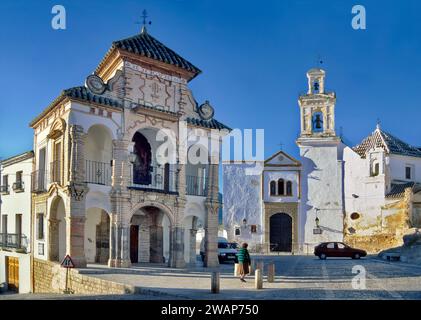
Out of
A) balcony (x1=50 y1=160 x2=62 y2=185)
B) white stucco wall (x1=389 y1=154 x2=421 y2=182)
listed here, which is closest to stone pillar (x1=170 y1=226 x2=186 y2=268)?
balcony (x1=50 y1=160 x2=62 y2=185)

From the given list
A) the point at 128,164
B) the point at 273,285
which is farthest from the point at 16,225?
the point at 273,285

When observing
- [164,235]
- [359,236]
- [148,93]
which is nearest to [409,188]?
[359,236]

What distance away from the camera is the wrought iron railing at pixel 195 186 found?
75.3 feet

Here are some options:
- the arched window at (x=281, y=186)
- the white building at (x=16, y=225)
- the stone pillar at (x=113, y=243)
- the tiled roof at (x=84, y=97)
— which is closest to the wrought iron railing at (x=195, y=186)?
the stone pillar at (x=113, y=243)

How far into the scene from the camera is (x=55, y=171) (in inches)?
820

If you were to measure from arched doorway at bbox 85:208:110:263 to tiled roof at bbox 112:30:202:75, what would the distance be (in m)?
7.09

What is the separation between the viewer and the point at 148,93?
70.3 feet

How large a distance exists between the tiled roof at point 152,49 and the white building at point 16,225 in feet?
24.6

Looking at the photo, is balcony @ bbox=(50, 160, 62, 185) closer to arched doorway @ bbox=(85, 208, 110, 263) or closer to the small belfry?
arched doorway @ bbox=(85, 208, 110, 263)

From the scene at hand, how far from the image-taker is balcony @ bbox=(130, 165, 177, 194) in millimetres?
22047

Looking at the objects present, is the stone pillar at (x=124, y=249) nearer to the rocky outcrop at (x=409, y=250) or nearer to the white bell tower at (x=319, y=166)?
the rocky outcrop at (x=409, y=250)
